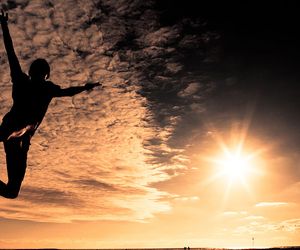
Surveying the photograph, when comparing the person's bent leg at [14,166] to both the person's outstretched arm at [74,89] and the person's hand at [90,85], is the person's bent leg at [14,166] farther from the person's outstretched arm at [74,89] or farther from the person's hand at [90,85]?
the person's hand at [90,85]

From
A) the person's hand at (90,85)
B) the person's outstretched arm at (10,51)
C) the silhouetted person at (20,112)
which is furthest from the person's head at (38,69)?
the person's hand at (90,85)

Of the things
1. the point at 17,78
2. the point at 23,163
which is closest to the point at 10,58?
the point at 17,78

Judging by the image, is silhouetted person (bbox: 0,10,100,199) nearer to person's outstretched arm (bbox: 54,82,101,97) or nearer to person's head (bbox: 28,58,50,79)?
person's head (bbox: 28,58,50,79)

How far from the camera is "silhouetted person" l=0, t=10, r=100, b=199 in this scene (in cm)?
542

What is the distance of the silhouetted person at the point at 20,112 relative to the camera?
5418 mm

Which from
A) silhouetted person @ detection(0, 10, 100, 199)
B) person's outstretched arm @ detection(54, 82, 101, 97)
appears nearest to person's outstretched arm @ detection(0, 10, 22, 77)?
silhouetted person @ detection(0, 10, 100, 199)

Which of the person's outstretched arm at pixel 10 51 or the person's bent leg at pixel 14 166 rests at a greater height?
the person's outstretched arm at pixel 10 51

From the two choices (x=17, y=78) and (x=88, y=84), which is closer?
(x=17, y=78)

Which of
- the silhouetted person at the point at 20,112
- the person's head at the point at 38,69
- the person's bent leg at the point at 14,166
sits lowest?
the person's bent leg at the point at 14,166

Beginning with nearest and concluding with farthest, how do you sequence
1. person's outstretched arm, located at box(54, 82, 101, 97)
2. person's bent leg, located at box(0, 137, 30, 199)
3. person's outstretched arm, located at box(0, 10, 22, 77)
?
person's outstretched arm, located at box(0, 10, 22, 77) < person's bent leg, located at box(0, 137, 30, 199) < person's outstretched arm, located at box(54, 82, 101, 97)

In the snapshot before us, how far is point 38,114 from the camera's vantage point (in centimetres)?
590

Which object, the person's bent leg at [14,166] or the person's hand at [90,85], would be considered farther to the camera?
the person's hand at [90,85]

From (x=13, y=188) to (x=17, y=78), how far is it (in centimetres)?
168

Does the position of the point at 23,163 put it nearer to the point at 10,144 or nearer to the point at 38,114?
the point at 10,144
